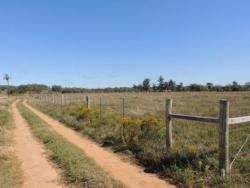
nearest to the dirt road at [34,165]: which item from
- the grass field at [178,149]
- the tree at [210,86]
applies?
the grass field at [178,149]

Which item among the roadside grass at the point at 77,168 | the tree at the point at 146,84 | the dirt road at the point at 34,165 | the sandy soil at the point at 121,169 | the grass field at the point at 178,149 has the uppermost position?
the tree at the point at 146,84

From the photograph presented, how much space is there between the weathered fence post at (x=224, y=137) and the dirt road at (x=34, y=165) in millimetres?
3591

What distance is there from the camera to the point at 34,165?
8.55 metres

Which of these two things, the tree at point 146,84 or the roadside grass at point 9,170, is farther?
the tree at point 146,84

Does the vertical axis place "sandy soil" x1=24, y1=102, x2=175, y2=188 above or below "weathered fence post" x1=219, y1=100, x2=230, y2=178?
below

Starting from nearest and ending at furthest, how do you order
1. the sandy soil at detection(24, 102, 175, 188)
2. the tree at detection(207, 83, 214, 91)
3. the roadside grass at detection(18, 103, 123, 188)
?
the roadside grass at detection(18, 103, 123, 188), the sandy soil at detection(24, 102, 175, 188), the tree at detection(207, 83, 214, 91)

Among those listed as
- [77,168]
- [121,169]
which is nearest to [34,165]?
[77,168]

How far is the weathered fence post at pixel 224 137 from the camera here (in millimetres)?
6609

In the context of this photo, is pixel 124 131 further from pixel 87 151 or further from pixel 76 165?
pixel 76 165

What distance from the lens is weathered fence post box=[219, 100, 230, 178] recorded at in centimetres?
661

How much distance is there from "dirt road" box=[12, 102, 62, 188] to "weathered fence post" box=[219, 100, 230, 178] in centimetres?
359

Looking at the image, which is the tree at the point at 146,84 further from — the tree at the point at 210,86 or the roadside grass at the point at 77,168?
the roadside grass at the point at 77,168

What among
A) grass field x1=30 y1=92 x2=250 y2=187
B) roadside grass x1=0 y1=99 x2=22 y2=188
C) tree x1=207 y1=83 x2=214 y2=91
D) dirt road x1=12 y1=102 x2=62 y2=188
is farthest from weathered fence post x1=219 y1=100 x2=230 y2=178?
tree x1=207 y1=83 x2=214 y2=91

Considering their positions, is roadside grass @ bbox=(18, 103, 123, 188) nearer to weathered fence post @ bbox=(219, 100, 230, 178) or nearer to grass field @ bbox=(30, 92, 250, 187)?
grass field @ bbox=(30, 92, 250, 187)
